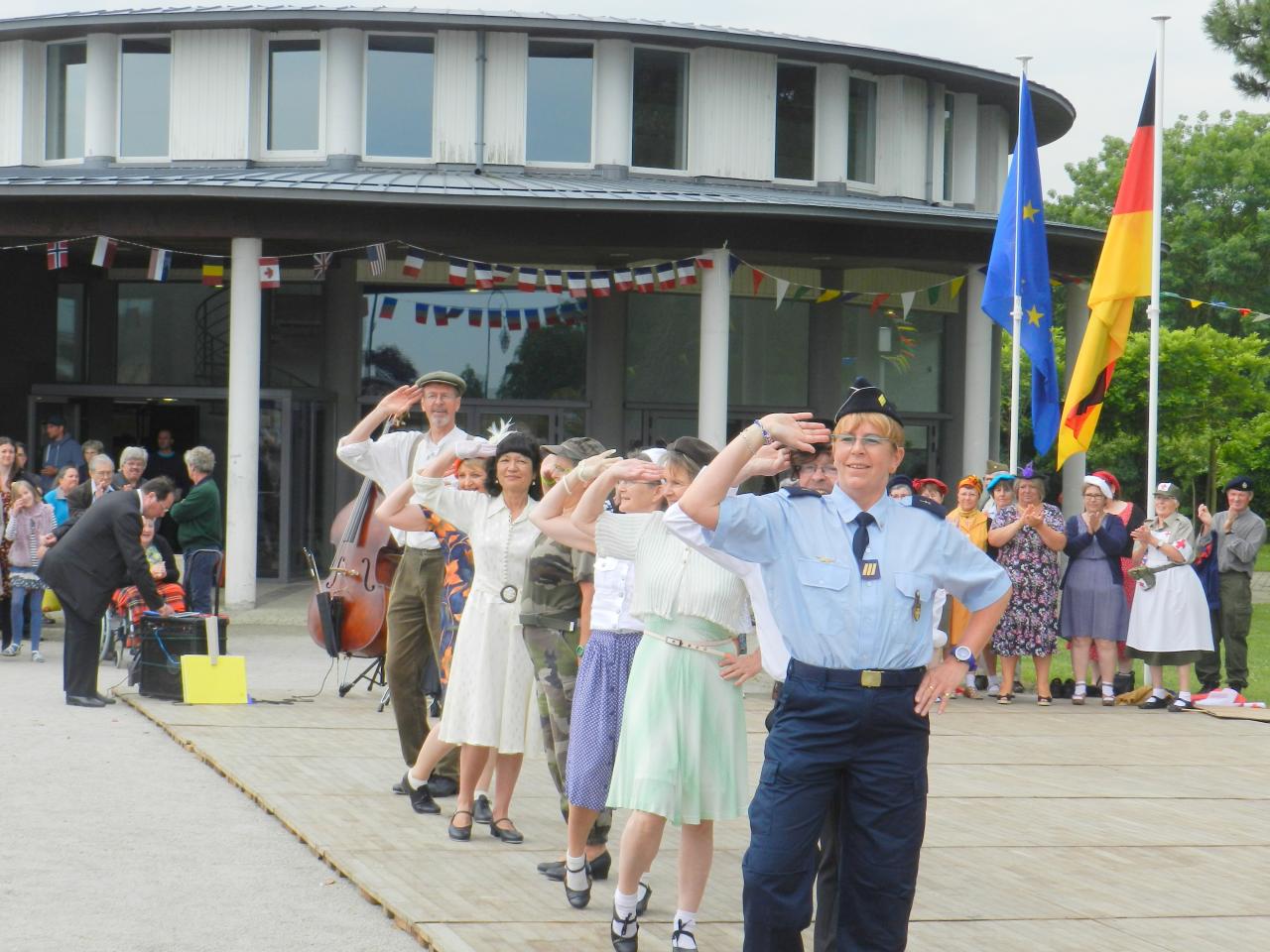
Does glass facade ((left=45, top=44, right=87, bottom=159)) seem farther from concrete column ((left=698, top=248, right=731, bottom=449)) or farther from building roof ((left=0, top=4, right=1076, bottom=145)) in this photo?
concrete column ((left=698, top=248, right=731, bottom=449))

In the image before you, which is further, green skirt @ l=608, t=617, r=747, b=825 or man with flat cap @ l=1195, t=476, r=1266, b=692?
man with flat cap @ l=1195, t=476, r=1266, b=692

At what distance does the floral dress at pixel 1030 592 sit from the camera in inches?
522

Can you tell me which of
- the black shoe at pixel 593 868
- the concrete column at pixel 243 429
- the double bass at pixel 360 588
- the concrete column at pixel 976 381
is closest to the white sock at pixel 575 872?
the black shoe at pixel 593 868

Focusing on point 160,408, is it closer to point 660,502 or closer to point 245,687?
point 245,687

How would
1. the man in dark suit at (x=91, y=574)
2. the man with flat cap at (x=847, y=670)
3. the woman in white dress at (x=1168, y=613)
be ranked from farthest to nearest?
the woman in white dress at (x=1168, y=613) < the man in dark suit at (x=91, y=574) < the man with flat cap at (x=847, y=670)

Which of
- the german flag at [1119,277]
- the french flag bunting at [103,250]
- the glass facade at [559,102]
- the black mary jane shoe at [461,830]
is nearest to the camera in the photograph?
the black mary jane shoe at [461,830]

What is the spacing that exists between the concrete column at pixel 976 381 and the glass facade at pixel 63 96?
39.8 ft

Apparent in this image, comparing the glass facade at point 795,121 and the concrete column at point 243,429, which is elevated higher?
the glass facade at point 795,121

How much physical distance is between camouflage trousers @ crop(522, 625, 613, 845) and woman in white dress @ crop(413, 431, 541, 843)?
0.38m

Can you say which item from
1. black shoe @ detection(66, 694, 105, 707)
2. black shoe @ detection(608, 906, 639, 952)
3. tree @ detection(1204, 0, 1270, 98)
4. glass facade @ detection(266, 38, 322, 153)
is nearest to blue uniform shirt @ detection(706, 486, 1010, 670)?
black shoe @ detection(608, 906, 639, 952)

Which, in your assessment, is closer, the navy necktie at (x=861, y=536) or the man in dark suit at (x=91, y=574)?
the navy necktie at (x=861, y=536)

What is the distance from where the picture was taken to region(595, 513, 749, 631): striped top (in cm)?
595

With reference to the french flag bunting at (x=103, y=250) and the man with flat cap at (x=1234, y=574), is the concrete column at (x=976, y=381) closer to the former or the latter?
the man with flat cap at (x=1234, y=574)

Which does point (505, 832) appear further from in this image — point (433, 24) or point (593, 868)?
point (433, 24)
